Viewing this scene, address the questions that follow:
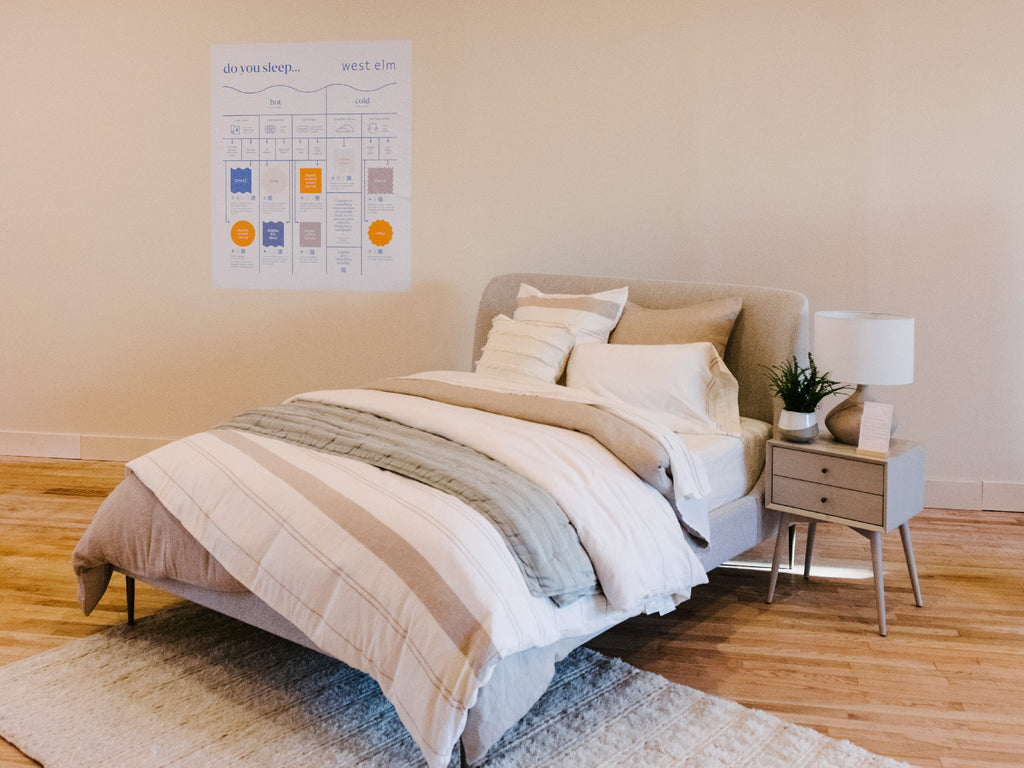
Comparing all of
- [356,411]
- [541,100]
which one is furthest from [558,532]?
[541,100]

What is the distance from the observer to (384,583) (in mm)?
2104

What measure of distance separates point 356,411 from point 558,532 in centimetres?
98

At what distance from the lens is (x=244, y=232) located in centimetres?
480

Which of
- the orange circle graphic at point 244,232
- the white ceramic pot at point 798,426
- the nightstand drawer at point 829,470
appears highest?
the orange circle graphic at point 244,232

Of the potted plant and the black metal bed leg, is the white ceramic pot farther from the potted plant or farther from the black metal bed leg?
the black metal bed leg

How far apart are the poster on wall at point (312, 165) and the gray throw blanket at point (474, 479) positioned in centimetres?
190

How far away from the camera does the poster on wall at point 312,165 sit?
4.61 metres

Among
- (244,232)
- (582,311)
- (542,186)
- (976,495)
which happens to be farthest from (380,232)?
(976,495)

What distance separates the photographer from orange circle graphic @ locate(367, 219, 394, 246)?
184 inches

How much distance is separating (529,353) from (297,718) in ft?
5.44

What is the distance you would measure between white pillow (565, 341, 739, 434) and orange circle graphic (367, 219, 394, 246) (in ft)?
5.35

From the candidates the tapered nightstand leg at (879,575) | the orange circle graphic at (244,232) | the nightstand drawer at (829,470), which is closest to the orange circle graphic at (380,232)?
the orange circle graphic at (244,232)

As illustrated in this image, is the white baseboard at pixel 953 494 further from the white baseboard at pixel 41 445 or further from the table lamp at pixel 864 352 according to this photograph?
the white baseboard at pixel 41 445

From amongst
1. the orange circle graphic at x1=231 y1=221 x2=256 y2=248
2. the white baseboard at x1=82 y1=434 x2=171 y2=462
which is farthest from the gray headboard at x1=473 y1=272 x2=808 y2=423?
the white baseboard at x1=82 y1=434 x2=171 y2=462
